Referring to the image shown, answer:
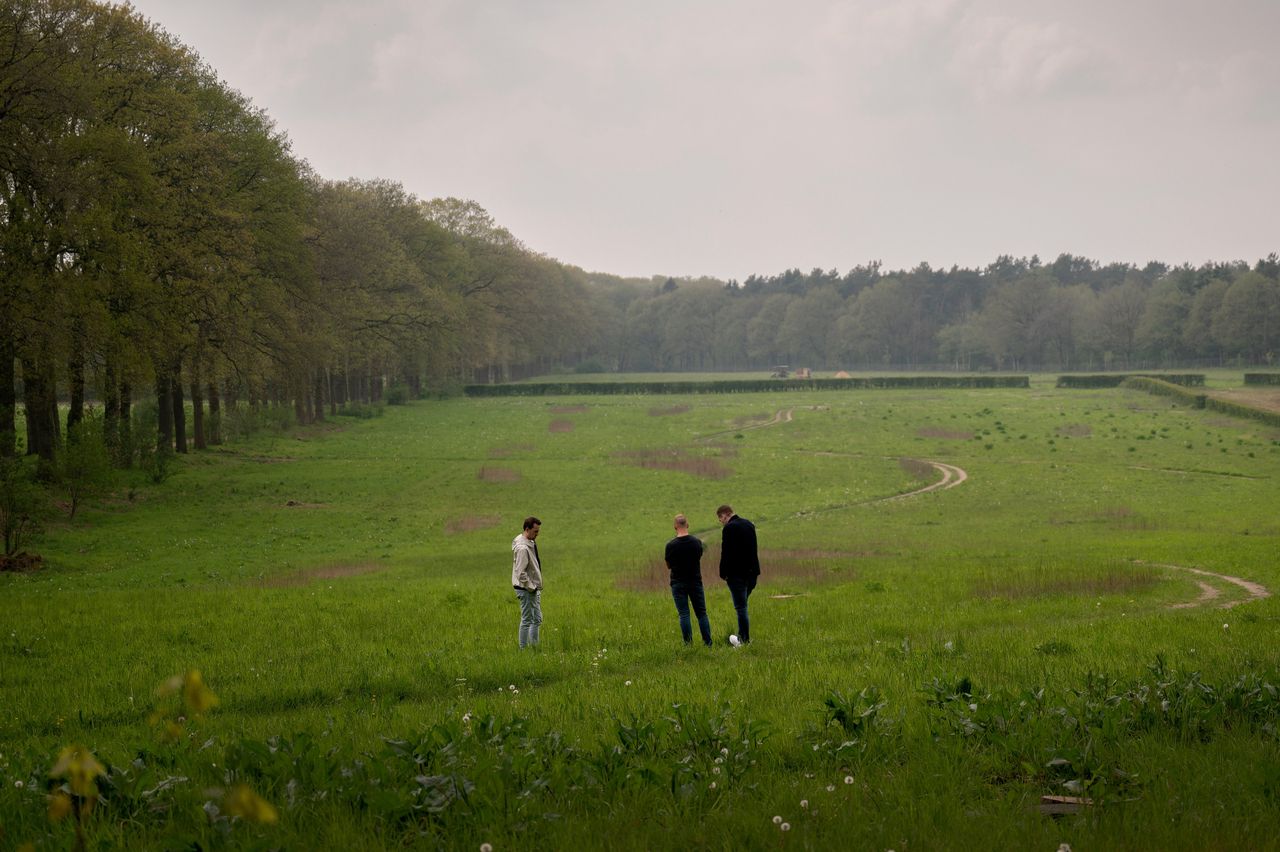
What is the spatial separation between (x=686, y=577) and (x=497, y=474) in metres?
39.3

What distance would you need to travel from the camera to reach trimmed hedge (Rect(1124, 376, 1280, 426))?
6475 cm

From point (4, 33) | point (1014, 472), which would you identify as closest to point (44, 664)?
point (4, 33)

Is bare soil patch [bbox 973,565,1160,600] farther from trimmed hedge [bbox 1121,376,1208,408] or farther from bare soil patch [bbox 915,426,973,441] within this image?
trimmed hedge [bbox 1121,376,1208,408]

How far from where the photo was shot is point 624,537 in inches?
1454

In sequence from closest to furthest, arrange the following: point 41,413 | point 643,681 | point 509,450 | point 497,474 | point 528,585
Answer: point 643,681, point 528,585, point 41,413, point 497,474, point 509,450

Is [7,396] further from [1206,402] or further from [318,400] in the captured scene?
[1206,402]

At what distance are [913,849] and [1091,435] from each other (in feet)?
212

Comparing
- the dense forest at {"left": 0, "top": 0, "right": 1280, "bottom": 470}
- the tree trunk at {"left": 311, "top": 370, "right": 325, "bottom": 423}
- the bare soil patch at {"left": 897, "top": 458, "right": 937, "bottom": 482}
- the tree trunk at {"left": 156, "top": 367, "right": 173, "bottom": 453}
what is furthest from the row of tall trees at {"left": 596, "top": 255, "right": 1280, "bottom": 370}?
the tree trunk at {"left": 156, "top": 367, "right": 173, "bottom": 453}

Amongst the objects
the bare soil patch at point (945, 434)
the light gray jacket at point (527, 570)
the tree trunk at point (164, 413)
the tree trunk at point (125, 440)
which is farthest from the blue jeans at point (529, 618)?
the bare soil patch at point (945, 434)

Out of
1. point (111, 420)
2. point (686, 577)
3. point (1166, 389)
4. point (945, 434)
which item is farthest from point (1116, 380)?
point (686, 577)

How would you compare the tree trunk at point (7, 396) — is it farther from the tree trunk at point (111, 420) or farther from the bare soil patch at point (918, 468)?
the bare soil patch at point (918, 468)

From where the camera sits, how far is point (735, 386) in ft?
370

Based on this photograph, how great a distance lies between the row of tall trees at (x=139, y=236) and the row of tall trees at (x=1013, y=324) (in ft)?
405

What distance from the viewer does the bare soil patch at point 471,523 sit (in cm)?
3931
